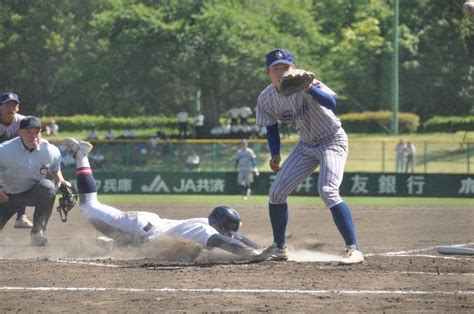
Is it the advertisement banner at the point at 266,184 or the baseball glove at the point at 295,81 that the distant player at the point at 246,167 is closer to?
the advertisement banner at the point at 266,184

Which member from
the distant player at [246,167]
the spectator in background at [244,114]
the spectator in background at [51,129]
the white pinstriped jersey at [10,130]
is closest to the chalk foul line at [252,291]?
the white pinstriped jersey at [10,130]

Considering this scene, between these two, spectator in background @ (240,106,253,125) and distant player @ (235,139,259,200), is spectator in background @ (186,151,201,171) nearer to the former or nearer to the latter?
A: distant player @ (235,139,259,200)

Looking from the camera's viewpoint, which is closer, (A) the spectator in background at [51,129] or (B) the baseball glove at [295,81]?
(B) the baseball glove at [295,81]

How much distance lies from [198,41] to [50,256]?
93.3 ft

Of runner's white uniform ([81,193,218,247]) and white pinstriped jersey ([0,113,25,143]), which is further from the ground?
white pinstriped jersey ([0,113,25,143])

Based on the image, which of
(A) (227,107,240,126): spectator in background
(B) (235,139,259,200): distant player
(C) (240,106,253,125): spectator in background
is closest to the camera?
(B) (235,139,259,200): distant player

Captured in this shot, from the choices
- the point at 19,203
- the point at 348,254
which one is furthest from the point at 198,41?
the point at 348,254

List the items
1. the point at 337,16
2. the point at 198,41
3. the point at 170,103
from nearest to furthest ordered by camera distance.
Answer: the point at 198,41, the point at 170,103, the point at 337,16

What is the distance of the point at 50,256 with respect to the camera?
8.96 meters

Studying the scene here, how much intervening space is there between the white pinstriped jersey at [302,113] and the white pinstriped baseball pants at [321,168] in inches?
3.1

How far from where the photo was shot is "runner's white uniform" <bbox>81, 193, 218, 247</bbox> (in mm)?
8312

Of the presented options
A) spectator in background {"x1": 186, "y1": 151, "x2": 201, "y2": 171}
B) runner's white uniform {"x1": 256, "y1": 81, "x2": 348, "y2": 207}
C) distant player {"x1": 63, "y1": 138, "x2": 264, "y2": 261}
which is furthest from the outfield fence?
runner's white uniform {"x1": 256, "y1": 81, "x2": 348, "y2": 207}

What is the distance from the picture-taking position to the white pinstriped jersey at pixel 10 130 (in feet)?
35.9

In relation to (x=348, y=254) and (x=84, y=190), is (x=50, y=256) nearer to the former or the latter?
(x=84, y=190)
